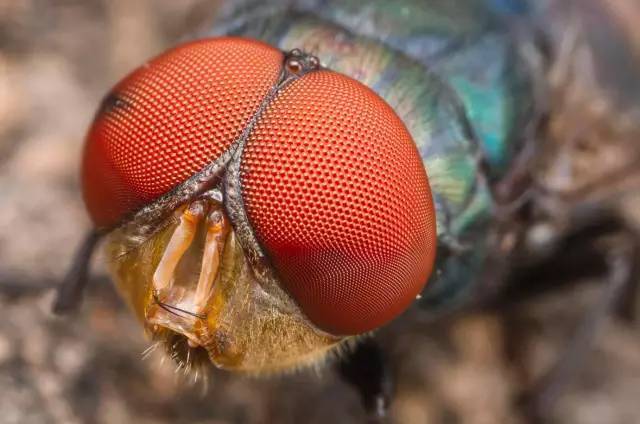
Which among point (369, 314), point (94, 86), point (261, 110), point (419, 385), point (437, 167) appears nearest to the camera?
point (261, 110)

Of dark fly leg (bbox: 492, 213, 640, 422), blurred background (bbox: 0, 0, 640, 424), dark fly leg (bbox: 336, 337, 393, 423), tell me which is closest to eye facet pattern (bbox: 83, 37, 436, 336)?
dark fly leg (bbox: 336, 337, 393, 423)

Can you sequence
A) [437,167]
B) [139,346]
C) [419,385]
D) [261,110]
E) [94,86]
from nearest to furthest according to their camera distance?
[261,110], [437,167], [139,346], [419,385], [94,86]

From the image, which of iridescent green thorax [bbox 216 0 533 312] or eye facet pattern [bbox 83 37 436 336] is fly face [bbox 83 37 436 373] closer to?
eye facet pattern [bbox 83 37 436 336]

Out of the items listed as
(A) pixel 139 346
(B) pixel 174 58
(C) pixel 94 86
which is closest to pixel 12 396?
(A) pixel 139 346

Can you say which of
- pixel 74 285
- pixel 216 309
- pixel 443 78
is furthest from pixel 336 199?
pixel 74 285

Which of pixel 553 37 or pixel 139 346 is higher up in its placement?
pixel 553 37

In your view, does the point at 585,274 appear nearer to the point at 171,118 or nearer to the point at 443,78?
the point at 443,78

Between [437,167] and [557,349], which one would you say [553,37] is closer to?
[437,167]
